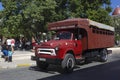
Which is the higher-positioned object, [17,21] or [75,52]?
[17,21]

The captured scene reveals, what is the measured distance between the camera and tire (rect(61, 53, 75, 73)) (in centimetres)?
1469

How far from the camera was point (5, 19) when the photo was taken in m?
33.2

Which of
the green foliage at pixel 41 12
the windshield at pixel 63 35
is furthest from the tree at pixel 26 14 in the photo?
the windshield at pixel 63 35

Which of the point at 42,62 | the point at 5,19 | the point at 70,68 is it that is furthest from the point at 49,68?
the point at 5,19

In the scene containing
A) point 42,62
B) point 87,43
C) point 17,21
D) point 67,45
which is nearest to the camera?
point 67,45

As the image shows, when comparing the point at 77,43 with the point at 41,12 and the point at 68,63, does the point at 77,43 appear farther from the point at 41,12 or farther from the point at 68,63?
the point at 41,12

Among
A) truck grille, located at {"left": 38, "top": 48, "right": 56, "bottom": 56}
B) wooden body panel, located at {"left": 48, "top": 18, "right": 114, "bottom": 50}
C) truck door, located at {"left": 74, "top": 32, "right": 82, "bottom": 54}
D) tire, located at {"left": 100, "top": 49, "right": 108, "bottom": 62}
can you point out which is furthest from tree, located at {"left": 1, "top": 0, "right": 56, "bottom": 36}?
truck grille, located at {"left": 38, "top": 48, "right": 56, "bottom": 56}

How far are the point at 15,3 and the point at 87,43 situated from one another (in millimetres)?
16804

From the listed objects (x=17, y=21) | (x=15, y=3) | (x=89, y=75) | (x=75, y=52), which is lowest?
(x=89, y=75)

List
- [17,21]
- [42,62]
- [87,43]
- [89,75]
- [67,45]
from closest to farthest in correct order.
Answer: [89,75] < [67,45] < [42,62] < [87,43] < [17,21]

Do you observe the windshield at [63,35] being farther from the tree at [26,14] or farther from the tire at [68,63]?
the tree at [26,14]

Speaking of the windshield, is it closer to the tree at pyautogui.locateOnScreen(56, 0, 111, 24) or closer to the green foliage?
the green foliage

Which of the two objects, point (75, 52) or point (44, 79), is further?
point (75, 52)

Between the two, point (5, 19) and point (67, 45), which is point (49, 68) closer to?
point (67, 45)
